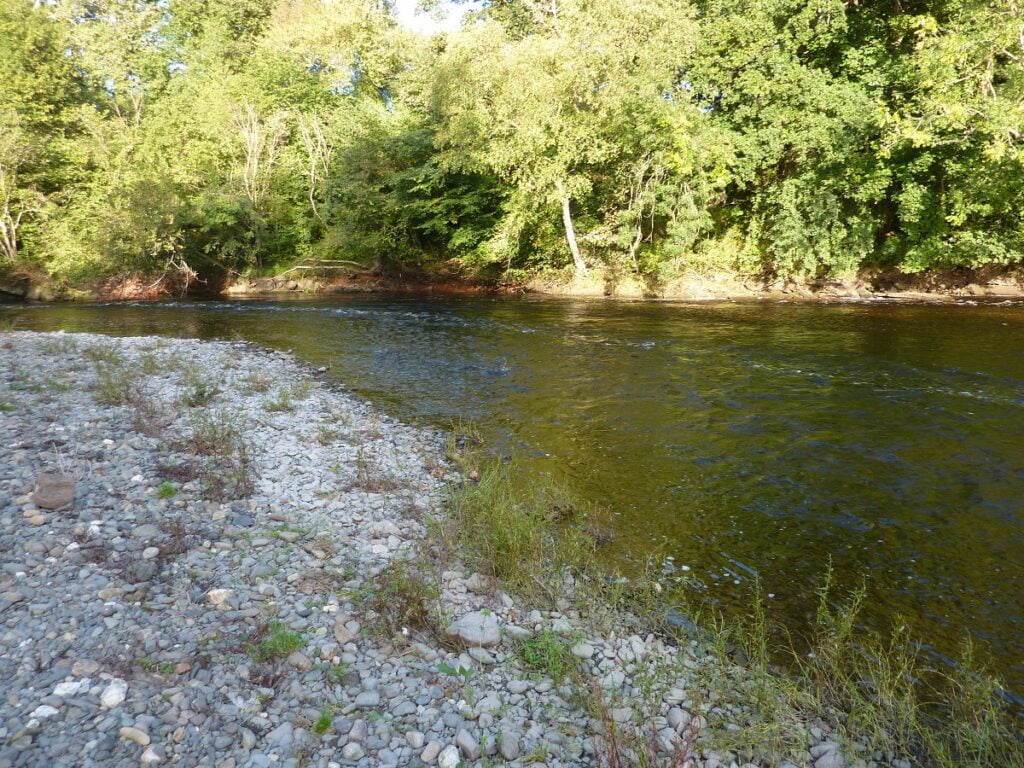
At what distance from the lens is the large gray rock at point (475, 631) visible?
15.7 feet

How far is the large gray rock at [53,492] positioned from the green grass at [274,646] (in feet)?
11.0

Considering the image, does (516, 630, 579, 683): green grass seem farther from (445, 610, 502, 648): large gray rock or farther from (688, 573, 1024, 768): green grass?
(688, 573, 1024, 768): green grass

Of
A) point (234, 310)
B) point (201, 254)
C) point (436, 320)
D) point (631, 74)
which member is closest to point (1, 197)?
point (201, 254)

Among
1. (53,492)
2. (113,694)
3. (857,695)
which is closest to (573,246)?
(53,492)

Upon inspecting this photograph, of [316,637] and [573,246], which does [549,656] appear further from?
[573,246]

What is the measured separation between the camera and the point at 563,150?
2572 cm

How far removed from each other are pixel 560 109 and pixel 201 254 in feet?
80.1

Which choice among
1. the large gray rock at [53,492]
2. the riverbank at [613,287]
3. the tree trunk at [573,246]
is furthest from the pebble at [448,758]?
the tree trunk at [573,246]

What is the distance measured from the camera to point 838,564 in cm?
617

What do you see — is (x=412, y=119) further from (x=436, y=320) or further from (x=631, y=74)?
(x=436, y=320)

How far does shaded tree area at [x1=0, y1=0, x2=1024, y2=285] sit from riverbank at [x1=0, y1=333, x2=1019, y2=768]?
68.2 ft

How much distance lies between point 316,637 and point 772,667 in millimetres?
3754

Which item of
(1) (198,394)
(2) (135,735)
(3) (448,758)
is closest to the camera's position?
(2) (135,735)

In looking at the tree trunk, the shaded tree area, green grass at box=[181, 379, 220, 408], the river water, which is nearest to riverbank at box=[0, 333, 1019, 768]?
the river water
